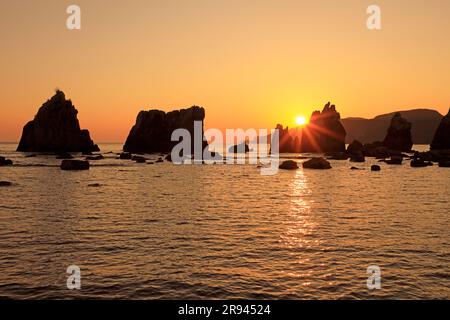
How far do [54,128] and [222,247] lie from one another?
151852 mm

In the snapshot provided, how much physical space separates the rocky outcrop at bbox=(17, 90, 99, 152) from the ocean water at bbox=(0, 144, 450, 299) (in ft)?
409

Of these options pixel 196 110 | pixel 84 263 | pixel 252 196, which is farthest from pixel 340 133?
pixel 84 263

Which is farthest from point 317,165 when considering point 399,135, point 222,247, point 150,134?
point 150,134

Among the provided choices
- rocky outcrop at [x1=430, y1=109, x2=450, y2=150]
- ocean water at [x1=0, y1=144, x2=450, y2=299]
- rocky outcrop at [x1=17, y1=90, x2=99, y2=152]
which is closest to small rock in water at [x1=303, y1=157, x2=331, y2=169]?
ocean water at [x1=0, y1=144, x2=450, y2=299]

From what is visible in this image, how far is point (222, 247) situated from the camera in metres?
20.4

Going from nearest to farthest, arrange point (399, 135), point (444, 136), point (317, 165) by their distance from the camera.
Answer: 1. point (317, 165)
2. point (444, 136)
3. point (399, 135)

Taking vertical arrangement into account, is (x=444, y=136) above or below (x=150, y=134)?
below

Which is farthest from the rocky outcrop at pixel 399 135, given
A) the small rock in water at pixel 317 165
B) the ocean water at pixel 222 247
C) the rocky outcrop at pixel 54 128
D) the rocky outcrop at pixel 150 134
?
the ocean water at pixel 222 247

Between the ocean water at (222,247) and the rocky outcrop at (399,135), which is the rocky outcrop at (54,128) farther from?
the rocky outcrop at (399,135)

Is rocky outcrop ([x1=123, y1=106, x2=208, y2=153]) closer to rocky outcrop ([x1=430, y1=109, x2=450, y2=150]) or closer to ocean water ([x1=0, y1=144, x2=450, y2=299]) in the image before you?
rocky outcrop ([x1=430, y1=109, x2=450, y2=150])

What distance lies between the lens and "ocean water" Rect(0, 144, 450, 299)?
46.9 feet

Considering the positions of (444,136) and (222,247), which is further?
(444,136)

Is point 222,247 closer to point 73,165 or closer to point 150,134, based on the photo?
point 73,165
